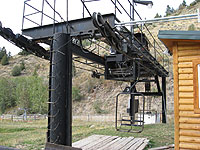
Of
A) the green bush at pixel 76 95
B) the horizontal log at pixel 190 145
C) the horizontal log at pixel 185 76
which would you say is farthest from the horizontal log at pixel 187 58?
the green bush at pixel 76 95

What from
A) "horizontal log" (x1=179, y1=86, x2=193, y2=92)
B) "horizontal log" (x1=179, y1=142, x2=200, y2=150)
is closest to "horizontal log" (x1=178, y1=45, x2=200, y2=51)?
"horizontal log" (x1=179, y1=86, x2=193, y2=92)

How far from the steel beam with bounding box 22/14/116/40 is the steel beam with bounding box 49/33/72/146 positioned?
59cm

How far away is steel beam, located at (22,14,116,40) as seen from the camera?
19.3 feet

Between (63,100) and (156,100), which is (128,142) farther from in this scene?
(156,100)

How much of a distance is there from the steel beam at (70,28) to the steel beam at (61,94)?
59cm

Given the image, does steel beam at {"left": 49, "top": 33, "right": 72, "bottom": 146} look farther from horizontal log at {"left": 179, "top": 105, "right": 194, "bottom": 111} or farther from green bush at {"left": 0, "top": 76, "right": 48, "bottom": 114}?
green bush at {"left": 0, "top": 76, "right": 48, "bottom": 114}

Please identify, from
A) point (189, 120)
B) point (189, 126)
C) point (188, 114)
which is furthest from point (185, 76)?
point (189, 126)

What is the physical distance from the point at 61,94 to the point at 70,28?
2.12 meters

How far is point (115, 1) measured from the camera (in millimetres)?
6609

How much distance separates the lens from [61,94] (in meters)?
5.27

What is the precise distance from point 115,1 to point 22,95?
120 feet

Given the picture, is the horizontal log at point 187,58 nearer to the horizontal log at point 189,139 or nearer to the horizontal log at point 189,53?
the horizontal log at point 189,53

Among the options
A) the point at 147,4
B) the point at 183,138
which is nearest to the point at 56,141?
the point at 183,138

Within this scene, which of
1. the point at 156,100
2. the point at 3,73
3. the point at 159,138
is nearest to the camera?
the point at 159,138
